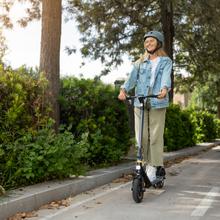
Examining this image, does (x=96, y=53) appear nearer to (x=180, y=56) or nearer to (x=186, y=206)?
(x=180, y=56)

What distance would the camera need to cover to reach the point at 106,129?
9.63 meters

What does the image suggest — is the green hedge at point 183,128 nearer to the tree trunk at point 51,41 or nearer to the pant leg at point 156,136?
the tree trunk at point 51,41

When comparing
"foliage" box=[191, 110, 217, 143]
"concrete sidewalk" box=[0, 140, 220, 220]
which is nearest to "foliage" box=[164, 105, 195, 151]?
"foliage" box=[191, 110, 217, 143]

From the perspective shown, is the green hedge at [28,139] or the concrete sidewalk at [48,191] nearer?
the concrete sidewalk at [48,191]

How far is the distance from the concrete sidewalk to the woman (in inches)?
42.8

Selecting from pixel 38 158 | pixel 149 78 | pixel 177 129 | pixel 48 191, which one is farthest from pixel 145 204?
pixel 177 129

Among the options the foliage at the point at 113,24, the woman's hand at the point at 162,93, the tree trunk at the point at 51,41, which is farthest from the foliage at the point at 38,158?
the foliage at the point at 113,24

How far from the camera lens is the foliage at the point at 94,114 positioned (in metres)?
9.14

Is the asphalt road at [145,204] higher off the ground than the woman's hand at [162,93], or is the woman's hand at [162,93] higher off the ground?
the woman's hand at [162,93]

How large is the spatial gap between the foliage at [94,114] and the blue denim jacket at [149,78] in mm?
2022

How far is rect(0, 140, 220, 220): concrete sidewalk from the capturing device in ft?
18.7

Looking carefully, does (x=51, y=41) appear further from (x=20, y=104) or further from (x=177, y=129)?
(x=177, y=129)

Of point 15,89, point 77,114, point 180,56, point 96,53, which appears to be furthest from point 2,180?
point 180,56

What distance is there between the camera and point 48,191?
21.3ft
